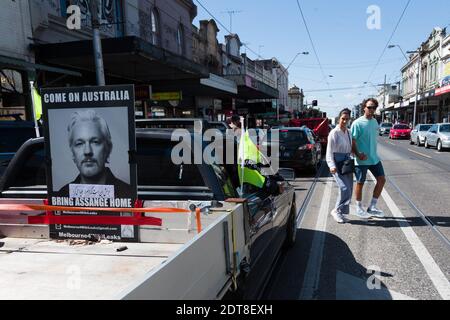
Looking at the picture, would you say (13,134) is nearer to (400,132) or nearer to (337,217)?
(337,217)

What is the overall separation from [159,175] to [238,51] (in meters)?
44.1

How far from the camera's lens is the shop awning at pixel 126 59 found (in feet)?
40.7

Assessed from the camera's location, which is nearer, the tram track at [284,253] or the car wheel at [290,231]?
the tram track at [284,253]

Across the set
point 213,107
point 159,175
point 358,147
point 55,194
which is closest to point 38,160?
point 55,194

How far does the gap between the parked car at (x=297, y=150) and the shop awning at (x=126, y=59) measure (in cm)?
507

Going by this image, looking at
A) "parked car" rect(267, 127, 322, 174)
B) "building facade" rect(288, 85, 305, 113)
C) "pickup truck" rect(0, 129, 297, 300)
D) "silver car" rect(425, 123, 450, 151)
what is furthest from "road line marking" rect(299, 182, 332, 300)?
"building facade" rect(288, 85, 305, 113)

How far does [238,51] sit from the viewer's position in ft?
150

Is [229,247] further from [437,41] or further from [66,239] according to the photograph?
[437,41]

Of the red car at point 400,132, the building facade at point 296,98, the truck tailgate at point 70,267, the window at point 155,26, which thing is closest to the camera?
the truck tailgate at point 70,267

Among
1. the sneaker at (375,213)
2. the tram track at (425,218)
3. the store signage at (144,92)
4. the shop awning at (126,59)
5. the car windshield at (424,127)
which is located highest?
the shop awning at (126,59)

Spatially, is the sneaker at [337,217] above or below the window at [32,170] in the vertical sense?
below

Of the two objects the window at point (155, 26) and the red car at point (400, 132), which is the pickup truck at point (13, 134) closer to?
the window at point (155, 26)

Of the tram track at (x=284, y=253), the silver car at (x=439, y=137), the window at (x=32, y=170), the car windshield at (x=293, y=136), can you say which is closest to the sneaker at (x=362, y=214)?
the tram track at (x=284, y=253)

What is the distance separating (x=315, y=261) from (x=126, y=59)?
37.3 ft
